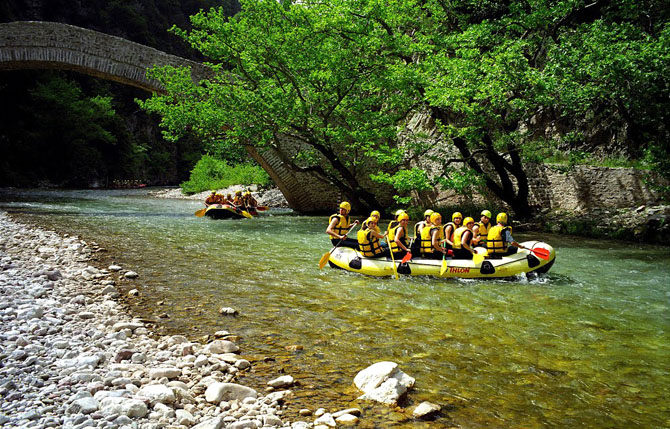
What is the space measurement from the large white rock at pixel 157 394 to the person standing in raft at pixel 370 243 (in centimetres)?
457

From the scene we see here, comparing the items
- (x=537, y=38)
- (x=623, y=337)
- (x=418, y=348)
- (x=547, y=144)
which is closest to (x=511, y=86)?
(x=547, y=144)

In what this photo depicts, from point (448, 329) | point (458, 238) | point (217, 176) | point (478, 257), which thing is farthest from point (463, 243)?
point (217, 176)

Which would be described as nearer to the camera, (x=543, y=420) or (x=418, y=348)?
(x=543, y=420)

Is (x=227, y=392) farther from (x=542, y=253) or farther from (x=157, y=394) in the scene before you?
(x=542, y=253)

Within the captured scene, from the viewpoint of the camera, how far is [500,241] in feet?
21.8

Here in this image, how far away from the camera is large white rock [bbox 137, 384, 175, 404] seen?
7.69ft

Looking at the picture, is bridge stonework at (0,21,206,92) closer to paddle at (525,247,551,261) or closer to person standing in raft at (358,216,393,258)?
person standing in raft at (358,216,393,258)

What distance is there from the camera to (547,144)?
443 inches

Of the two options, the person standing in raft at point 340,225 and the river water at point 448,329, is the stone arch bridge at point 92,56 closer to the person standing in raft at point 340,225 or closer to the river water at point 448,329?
the person standing in raft at point 340,225

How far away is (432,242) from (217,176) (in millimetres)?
22624

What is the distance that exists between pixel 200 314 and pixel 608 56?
28.4 ft

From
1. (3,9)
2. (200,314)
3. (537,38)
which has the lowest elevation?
(200,314)

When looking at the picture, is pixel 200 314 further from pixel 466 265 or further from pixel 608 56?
pixel 608 56

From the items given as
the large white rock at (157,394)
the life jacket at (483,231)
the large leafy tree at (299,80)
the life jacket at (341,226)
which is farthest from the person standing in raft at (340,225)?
the large leafy tree at (299,80)
